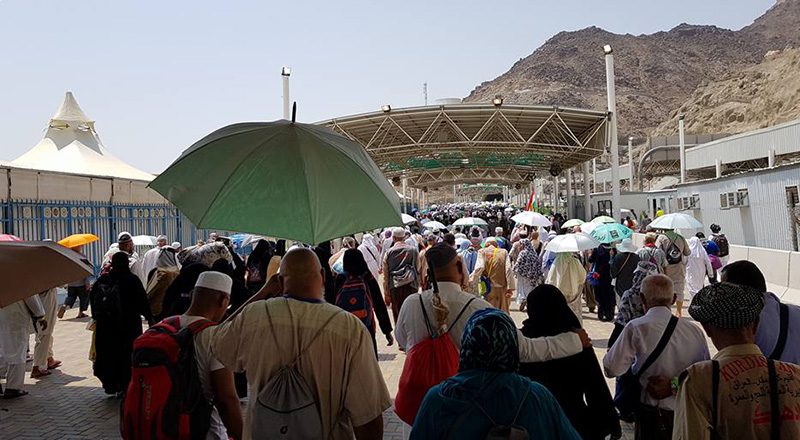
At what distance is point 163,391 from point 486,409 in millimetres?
1848

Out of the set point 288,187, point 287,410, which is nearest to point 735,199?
point 288,187

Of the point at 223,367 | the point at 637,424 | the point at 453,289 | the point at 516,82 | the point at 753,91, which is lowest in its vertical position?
the point at 637,424

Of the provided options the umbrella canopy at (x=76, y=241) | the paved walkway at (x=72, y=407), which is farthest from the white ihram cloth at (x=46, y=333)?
the umbrella canopy at (x=76, y=241)

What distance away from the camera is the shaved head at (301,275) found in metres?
2.91

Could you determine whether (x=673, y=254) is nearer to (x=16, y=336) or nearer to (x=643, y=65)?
(x=16, y=336)

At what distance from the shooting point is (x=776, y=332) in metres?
3.42

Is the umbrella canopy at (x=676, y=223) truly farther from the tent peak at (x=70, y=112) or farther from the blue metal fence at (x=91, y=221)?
the tent peak at (x=70, y=112)

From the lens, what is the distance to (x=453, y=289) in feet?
12.1

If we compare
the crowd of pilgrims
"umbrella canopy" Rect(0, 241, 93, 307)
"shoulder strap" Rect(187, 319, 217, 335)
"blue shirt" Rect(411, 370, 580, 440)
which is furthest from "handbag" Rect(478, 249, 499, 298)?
"blue shirt" Rect(411, 370, 580, 440)

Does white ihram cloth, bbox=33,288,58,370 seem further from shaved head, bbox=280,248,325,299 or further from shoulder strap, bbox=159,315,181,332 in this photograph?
shaved head, bbox=280,248,325,299

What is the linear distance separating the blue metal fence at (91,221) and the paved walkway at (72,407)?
3.84m

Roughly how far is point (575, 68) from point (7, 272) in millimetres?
165434

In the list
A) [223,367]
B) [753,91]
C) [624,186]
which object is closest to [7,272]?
[223,367]

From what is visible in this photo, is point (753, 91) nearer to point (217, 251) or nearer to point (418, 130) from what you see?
point (418, 130)
